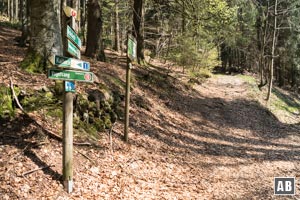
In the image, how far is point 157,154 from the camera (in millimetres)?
7023

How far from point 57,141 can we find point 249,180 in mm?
4786

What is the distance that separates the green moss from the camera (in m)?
6.63

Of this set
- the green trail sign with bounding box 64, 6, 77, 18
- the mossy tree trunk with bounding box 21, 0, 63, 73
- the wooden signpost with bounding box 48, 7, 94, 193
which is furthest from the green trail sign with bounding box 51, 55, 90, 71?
the mossy tree trunk with bounding box 21, 0, 63, 73

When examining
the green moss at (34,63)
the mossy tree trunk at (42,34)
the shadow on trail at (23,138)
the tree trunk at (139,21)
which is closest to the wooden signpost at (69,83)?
the shadow on trail at (23,138)

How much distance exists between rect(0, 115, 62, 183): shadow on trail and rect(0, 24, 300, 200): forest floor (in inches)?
0.6

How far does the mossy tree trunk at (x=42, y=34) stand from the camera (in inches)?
251

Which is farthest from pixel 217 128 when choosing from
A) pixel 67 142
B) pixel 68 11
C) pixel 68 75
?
pixel 68 11

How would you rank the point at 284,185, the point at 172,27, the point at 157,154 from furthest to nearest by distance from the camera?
the point at 172,27 < the point at 157,154 < the point at 284,185

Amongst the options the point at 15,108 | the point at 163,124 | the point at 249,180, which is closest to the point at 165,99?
the point at 163,124

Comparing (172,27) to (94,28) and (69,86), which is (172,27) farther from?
(69,86)

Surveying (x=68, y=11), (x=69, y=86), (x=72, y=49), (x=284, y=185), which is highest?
(x=68, y=11)

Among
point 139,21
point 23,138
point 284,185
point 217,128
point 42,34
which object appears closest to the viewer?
point 23,138

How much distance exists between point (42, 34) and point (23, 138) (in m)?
2.79

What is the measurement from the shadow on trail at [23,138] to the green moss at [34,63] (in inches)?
74.7
